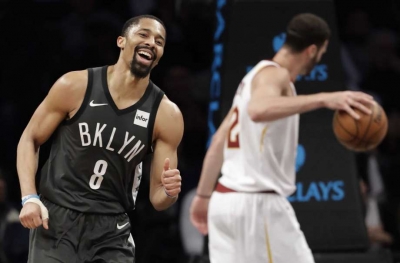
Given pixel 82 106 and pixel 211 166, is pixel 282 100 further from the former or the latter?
pixel 82 106

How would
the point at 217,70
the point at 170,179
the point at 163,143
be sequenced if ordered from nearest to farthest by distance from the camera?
the point at 170,179 → the point at 163,143 → the point at 217,70

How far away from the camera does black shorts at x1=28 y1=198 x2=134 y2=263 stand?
4797 mm

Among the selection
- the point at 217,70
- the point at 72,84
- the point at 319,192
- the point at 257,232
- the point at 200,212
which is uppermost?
the point at 217,70

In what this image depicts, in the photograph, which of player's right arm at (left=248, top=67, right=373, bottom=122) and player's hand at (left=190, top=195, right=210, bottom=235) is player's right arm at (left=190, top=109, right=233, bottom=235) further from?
player's right arm at (left=248, top=67, right=373, bottom=122)

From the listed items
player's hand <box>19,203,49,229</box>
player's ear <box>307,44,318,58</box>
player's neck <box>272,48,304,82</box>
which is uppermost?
player's ear <box>307,44,318,58</box>

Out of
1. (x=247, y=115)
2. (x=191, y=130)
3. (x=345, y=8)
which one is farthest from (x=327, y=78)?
(x=345, y=8)

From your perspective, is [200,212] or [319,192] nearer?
[200,212]

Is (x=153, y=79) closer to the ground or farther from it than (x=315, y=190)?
farther from it

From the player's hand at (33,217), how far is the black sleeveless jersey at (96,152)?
31 centimetres

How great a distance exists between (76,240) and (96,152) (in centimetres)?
48

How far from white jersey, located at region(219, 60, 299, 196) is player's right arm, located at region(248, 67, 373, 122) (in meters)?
0.17

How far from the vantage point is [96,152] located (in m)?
4.94

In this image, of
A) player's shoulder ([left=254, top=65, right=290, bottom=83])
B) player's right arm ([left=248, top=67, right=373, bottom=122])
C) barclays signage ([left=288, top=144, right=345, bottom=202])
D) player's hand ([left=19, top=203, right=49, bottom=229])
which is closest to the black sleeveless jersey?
player's hand ([left=19, top=203, right=49, bottom=229])

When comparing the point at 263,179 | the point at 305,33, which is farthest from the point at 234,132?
the point at 305,33
